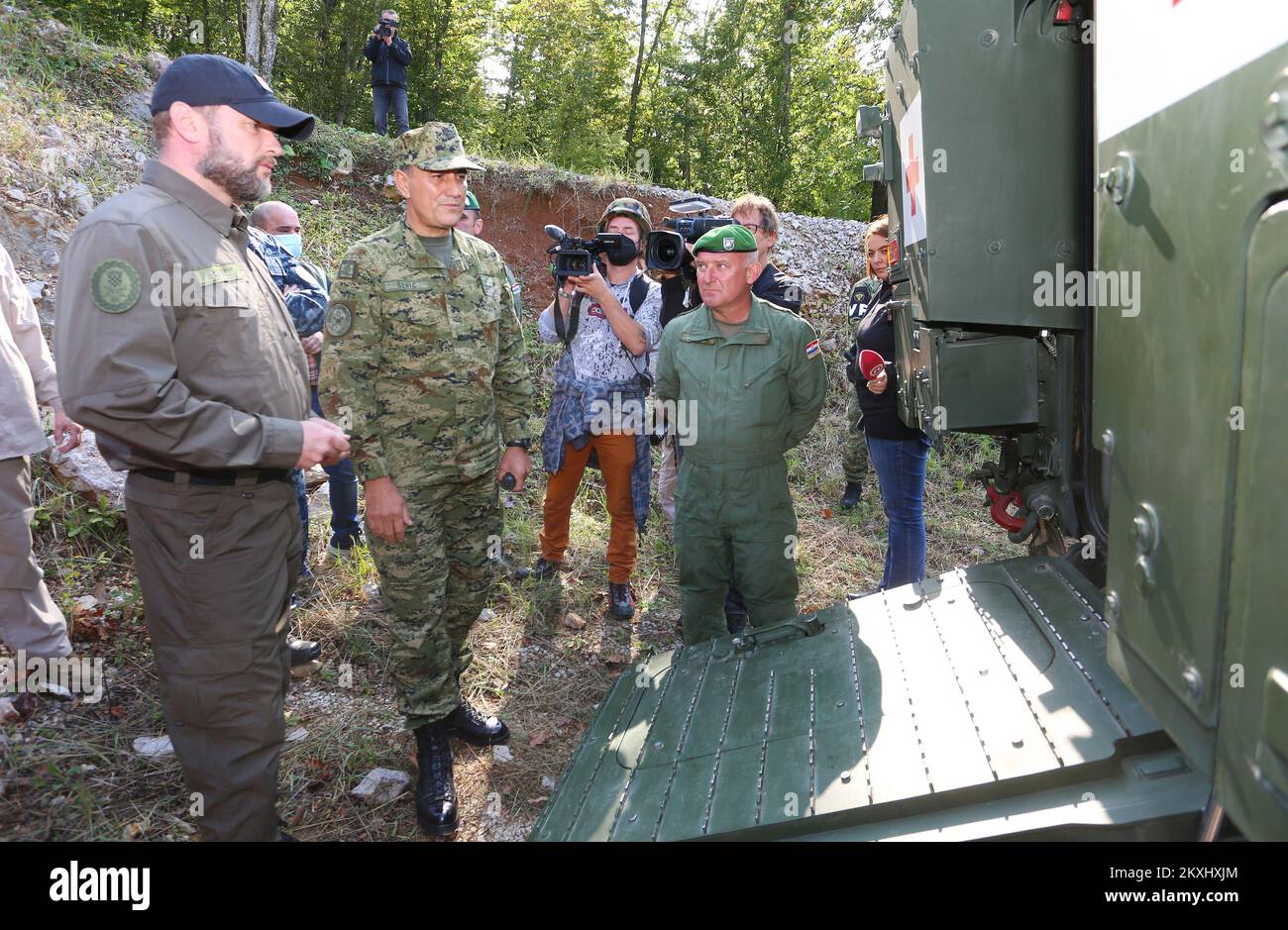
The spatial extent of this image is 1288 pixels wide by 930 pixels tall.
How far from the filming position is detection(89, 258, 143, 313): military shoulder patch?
6.11ft

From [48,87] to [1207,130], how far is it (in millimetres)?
8352

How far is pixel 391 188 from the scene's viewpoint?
3.13 m

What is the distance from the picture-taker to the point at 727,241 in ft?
9.91

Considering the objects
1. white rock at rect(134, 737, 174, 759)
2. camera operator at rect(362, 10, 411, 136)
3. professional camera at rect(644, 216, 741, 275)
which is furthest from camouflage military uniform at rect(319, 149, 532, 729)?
Answer: camera operator at rect(362, 10, 411, 136)

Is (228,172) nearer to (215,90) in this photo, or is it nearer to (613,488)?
(215,90)

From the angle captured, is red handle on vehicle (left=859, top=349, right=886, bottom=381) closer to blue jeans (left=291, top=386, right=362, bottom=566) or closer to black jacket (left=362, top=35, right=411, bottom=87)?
blue jeans (left=291, top=386, right=362, bottom=566)

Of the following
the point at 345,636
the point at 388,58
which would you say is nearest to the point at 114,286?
the point at 345,636

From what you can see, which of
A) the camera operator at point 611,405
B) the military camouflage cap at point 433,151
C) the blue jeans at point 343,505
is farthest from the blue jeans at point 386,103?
the military camouflage cap at point 433,151

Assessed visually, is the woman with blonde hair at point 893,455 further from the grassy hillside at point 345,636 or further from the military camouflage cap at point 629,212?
the military camouflage cap at point 629,212

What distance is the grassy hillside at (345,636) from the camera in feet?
8.92

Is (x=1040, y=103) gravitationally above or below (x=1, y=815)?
above

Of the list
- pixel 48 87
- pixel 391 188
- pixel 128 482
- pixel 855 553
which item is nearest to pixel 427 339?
pixel 391 188

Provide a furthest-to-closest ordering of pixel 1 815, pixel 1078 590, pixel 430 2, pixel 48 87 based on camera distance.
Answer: pixel 430 2
pixel 48 87
pixel 1 815
pixel 1078 590
